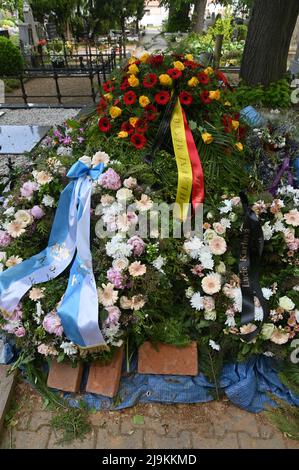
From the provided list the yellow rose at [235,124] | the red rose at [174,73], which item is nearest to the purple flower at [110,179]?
the red rose at [174,73]

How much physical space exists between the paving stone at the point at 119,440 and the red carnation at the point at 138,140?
76.3 inches

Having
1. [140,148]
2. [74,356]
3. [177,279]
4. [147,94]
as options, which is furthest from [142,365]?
[147,94]

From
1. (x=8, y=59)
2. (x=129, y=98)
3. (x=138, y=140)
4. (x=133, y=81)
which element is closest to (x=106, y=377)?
(x=138, y=140)

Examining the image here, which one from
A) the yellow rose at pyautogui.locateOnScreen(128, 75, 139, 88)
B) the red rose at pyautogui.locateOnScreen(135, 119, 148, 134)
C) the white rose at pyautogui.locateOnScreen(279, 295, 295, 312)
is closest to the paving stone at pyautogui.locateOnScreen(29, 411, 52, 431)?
the white rose at pyautogui.locateOnScreen(279, 295, 295, 312)

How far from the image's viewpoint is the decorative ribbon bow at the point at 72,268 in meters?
2.09

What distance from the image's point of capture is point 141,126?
2.72m

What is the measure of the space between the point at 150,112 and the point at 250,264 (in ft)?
4.55

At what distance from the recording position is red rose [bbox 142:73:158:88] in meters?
2.68

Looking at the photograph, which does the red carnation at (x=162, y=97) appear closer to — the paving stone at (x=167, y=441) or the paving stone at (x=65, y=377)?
the paving stone at (x=65, y=377)

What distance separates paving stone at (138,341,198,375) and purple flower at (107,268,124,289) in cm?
43

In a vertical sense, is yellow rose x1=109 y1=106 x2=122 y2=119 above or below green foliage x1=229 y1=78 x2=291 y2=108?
above

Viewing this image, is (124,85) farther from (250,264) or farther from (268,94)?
(268,94)

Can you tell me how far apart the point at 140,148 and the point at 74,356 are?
1560mm

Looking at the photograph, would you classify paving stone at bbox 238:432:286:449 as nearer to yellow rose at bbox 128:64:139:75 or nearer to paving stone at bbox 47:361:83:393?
paving stone at bbox 47:361:83:393
